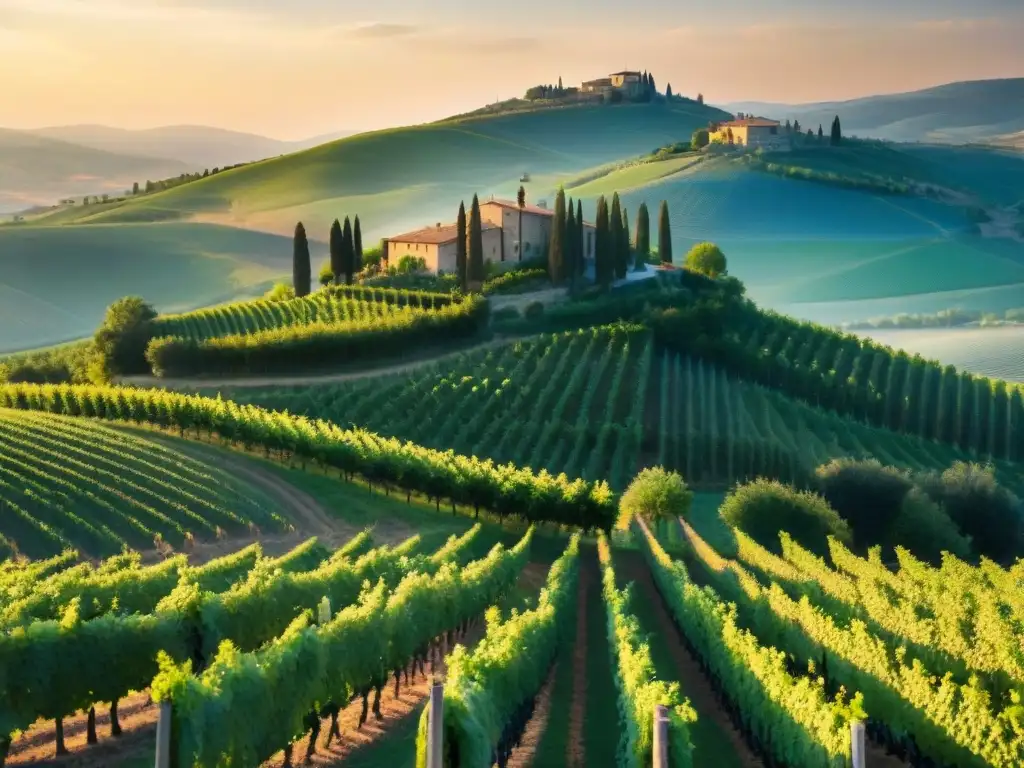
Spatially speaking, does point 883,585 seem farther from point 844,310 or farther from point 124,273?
point 124,273

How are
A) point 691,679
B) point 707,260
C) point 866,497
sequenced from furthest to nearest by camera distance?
1. point 707,260
2. point 866,497
3. point 691,679

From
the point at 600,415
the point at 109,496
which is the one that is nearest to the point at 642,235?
the point at 600,415

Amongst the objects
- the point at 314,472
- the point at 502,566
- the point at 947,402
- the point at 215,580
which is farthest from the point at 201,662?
the point at 947,402

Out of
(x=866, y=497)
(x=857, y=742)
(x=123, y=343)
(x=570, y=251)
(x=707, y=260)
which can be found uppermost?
(x=570, y=251)

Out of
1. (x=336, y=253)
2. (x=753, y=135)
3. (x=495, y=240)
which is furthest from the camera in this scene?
(x=753, y=135)

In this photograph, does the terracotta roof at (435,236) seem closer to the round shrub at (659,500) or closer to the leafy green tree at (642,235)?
the leafy green tree at (642,235)

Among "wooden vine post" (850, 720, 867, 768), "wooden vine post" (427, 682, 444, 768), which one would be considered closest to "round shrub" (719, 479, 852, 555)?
"wooden vine post" (850, 720, 867, 768)

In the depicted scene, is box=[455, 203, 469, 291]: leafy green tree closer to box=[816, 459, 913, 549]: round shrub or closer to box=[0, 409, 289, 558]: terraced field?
box=[0, 409, 289, 558]: terraced field

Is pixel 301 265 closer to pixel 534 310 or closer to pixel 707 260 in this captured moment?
pixel 534 310

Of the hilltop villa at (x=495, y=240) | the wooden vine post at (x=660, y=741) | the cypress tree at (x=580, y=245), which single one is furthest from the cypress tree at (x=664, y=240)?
the wooden vine post at (x=660, y=741)
